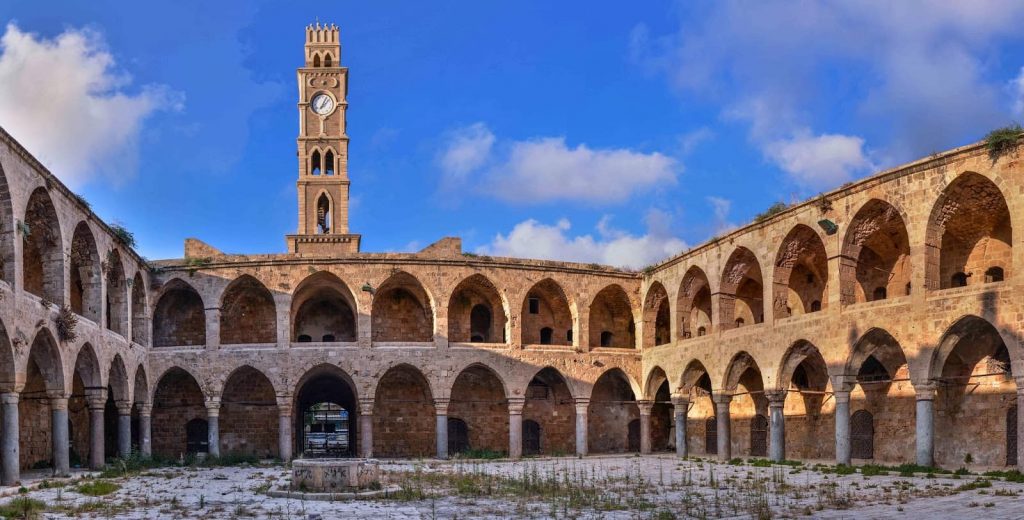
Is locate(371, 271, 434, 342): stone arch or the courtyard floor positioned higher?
locate(371, 271, 434, 342): stone arch

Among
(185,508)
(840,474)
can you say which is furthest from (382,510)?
(840,474)

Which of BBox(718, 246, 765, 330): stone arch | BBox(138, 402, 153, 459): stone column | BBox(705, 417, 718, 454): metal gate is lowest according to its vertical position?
BBox(705, 417, 718, 454): metal gate

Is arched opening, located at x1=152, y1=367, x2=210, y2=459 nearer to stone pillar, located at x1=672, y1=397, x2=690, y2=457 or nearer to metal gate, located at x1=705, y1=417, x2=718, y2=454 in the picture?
stone pillar, located at x1=672, y1=397, x2=690, y2=457

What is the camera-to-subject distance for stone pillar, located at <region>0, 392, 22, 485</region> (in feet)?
67.7

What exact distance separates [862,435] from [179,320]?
23.3 metres

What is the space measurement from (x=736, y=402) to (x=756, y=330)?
6.22 metres

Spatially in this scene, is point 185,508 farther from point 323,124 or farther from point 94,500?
point 323,124

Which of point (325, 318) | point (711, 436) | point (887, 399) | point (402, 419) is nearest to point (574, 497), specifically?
point (887, 399)

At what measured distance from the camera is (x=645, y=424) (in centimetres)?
3503

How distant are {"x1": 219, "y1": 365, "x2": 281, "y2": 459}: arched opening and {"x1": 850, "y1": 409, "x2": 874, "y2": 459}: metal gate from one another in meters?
19.5

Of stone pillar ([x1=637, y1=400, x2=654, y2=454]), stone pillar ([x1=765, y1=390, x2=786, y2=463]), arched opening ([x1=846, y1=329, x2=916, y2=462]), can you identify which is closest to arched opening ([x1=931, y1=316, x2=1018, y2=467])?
arched opening ([x1=846, y1=329, x2=916, y2=462])

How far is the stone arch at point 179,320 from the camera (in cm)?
3462

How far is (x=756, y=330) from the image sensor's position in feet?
94.6

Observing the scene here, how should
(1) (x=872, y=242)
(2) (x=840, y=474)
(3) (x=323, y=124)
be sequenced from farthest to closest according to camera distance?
(3) (x=323, y=124) → (1) (x=872, y=242) → (2) (x=840, y=474)
